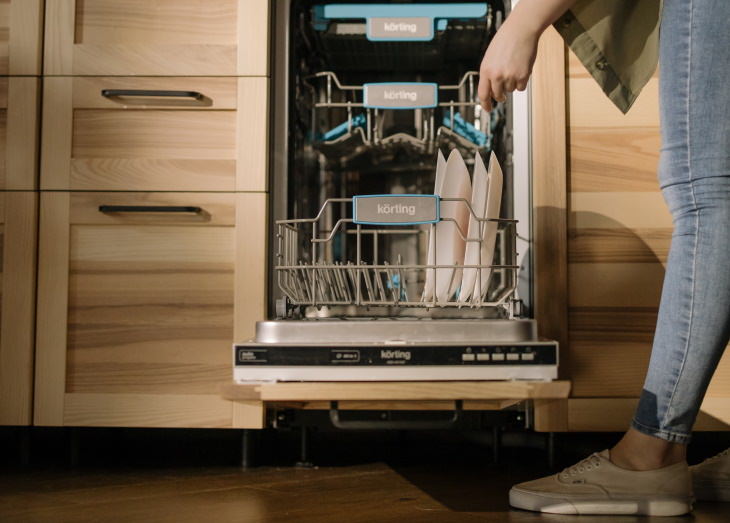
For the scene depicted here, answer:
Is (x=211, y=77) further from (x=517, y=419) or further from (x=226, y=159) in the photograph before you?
(x=517, y=419)

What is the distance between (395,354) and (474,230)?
0.92 feet

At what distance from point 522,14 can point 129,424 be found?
963 mm

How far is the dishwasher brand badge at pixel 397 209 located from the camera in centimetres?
109

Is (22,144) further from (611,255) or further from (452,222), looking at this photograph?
(611,255)

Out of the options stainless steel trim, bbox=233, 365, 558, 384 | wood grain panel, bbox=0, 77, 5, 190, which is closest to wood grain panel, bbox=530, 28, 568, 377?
Result: stainless steel trim, bbox=233, 365, 558, 384

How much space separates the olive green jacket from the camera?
104cm

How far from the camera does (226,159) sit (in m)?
1.43

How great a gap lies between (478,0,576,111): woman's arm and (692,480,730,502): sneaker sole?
0.65 meters

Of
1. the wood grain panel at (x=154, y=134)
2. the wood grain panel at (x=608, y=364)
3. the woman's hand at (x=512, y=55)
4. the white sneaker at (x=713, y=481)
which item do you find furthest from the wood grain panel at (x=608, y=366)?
the wood grain panel at (x=154, y=134)

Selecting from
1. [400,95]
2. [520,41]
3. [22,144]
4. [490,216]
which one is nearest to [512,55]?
[520,41]

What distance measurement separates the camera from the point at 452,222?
4.12 ft

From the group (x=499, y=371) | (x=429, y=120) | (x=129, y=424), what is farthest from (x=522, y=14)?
(x=129, y=424)

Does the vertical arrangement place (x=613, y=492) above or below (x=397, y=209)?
below

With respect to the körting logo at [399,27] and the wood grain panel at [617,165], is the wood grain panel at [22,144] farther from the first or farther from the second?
the wood grain panel at [617,165]
